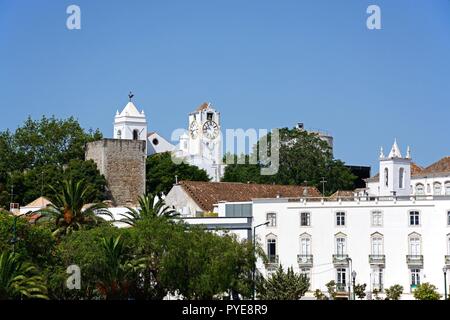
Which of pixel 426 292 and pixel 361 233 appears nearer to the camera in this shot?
pixel 426 292

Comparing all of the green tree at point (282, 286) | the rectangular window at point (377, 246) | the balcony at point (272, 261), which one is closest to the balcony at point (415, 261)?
the rectangular window at point (377, 246)

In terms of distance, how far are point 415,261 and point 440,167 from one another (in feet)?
142

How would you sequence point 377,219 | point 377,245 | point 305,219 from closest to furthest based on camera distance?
point 377,245
point 377,219
point 305,219

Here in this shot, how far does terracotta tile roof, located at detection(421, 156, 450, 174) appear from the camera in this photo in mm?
113100

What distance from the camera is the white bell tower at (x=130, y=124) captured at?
160 m

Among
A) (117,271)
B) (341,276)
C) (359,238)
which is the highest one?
(359,238)

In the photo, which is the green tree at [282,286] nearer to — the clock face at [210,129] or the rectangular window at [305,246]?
the rectangular window at [305,246]

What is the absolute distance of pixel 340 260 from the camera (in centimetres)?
7350

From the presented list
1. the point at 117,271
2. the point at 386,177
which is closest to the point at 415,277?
the point at 117,271

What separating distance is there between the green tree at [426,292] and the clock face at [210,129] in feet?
299

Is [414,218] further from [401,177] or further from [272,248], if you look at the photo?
[401,177]
